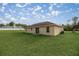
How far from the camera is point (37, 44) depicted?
180cm

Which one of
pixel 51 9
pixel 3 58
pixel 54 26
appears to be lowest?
pixel 3 58

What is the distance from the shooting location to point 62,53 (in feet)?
5.78

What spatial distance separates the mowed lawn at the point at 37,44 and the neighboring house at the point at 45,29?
→ 1.8 inches

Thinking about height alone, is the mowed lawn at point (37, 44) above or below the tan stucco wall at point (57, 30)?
below

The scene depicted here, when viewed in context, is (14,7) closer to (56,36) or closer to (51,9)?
(51,9)

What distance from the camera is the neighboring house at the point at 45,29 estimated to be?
1.80 metres

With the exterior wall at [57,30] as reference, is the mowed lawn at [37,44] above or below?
below

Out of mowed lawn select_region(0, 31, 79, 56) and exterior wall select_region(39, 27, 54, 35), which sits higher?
exterior wall select_region(39, 27, 54, 35)

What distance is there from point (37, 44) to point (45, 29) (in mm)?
181

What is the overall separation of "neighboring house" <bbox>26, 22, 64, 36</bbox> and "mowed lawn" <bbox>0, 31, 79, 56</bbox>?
1.8 inches

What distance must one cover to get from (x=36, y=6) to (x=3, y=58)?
2.12 feet

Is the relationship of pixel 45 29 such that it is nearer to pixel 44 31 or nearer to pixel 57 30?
pixel 44 31

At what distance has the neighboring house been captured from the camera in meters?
1.80

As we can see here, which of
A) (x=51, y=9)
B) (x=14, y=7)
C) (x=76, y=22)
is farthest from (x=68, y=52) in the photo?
(x=14, y=7)
